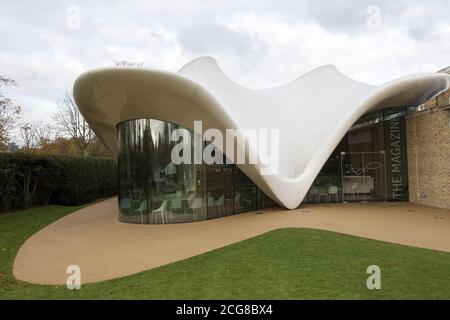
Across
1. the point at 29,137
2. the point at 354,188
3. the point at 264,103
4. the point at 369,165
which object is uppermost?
the point at 29,137

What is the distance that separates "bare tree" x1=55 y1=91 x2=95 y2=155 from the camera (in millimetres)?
28391

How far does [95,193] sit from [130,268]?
1396 cm

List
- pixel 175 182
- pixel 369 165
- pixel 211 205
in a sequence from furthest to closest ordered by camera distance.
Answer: pixel 369 165
pixel 211 205
pixel 175 182

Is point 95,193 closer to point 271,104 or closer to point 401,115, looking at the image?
point 271,104

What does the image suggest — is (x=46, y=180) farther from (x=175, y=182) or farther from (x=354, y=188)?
(x=354, y=188)

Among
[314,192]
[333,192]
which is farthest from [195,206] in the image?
[333,192]

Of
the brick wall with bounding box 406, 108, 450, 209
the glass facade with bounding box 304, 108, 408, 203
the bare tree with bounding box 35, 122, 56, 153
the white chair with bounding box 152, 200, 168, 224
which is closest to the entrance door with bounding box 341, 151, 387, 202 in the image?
the glass facade with bounding box 304, 108, 408, 203

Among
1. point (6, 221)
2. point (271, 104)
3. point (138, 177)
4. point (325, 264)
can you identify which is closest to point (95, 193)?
point (6, 221)

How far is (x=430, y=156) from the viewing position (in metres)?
12.1

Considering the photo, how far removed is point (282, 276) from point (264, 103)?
11.1 meters

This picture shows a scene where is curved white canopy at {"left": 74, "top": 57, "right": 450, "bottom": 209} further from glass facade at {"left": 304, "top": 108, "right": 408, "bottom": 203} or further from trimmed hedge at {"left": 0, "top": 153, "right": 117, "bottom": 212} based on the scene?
trimmed hedge at {"left": 0, "top": 153, "right": 117, "bottom": 212}

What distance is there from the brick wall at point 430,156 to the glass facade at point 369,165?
0.40 metres

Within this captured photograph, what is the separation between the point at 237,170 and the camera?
37.9 ft
